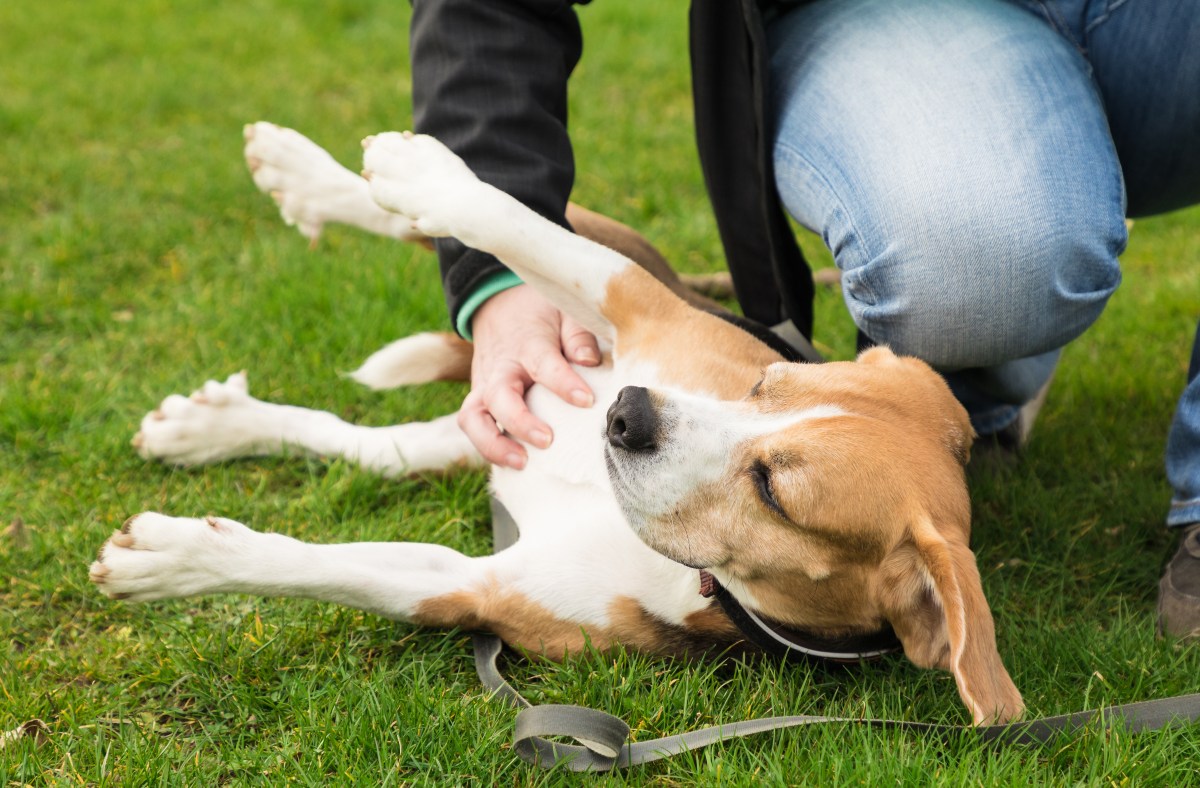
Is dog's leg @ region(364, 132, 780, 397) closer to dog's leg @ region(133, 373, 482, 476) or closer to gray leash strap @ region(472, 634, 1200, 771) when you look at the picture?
dog's leg @ region(133, 373, 482, 476)

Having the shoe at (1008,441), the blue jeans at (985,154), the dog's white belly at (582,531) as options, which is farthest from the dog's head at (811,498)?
the shoe at (1008,441)

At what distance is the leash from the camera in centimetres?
225

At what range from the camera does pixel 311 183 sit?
370 centimetres

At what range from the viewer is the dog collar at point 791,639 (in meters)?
2.56

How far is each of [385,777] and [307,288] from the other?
8.26ft

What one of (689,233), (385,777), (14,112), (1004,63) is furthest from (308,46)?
(385,777)

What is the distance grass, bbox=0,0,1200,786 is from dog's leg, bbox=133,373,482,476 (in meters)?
0.07

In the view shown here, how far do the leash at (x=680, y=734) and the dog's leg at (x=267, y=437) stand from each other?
104 cm

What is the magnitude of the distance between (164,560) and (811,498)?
144 cm

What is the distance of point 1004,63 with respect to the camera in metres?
2.99

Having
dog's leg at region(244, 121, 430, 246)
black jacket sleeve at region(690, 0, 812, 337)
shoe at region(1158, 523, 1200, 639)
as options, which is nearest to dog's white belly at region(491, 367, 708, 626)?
black jacket sleeve at region(690, 0, 812, 337)

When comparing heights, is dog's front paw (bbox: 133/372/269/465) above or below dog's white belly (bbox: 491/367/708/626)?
below

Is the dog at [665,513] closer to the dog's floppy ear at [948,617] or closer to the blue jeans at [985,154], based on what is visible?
the dog's floppy ear at [948,617]

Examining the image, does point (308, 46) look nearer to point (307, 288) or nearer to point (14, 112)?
point (14, 112)
